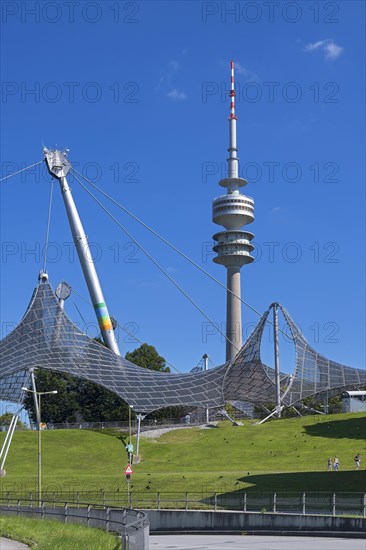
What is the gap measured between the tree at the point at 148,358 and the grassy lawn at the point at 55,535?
352 feet

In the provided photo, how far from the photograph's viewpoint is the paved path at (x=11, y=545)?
1934cm

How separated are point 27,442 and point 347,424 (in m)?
33.0

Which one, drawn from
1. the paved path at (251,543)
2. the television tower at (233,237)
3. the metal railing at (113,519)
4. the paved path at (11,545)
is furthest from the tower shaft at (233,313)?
the paved path at (11,545)

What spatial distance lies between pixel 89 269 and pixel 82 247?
543 centimetres

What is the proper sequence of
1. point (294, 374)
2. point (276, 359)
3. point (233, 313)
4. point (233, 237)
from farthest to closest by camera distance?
point (233, 237), point (233, 313), point (276, 359), point (294, 374)

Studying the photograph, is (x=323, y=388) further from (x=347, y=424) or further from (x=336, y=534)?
(x=336, y=534)

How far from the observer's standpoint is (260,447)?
2783 inches

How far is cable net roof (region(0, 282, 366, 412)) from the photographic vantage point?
90.6m

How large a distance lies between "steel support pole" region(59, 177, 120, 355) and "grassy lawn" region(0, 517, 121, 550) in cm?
9321

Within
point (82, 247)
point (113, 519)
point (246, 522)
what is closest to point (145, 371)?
point (82, 247)

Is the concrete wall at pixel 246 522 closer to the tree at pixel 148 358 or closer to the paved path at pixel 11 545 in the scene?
the paved path at pixel 11 545

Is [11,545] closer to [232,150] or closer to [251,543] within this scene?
[251,543]

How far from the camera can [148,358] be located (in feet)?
447

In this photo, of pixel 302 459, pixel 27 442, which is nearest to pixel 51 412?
pixel 27 442
